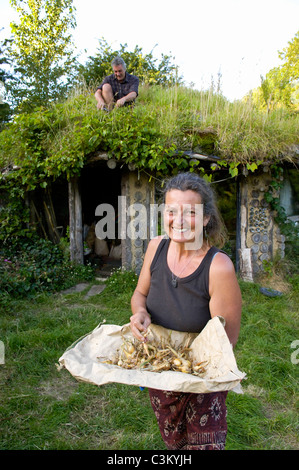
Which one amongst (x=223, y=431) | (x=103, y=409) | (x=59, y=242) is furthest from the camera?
(x=59, y=242)

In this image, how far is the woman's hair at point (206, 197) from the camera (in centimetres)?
180

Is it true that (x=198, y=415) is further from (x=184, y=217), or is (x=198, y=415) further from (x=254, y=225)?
(x=254, y=225)

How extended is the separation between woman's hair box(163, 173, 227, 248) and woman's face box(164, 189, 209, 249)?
0.09 feet

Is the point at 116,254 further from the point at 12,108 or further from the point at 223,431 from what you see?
the point at 12,108

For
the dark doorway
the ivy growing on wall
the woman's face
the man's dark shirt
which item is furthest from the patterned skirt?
the dark doorway

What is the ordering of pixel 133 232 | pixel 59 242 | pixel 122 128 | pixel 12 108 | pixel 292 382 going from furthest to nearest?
1. pixel 12 108
2. pixel 59 242
3. pixel 133 232
4. pixel 122 128
5. pixel 292 382

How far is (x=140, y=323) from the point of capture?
1788mm

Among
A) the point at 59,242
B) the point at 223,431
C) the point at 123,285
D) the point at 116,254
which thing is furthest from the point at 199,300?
the point at 116,254

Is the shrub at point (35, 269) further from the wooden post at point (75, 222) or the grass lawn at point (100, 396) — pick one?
the grass lawn at point (100, 396)

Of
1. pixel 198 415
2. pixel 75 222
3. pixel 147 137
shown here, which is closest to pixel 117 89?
pixel 147 137

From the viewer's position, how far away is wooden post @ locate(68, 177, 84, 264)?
7152 mm

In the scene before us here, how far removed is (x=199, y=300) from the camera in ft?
5.63

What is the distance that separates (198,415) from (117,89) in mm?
6601
